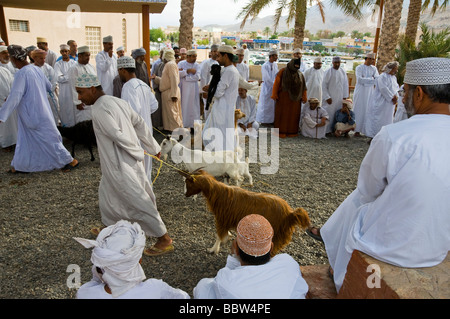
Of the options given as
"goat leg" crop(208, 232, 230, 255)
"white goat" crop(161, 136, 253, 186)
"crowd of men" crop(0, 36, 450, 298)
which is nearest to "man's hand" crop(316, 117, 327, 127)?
"crowd of men" crop(0, 36, 450, 298)

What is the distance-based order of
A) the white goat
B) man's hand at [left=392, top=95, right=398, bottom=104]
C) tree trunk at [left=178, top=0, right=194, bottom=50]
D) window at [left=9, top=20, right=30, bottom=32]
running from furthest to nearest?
window at [left=9, top=20, right=30, bottom=32] → tree trunk at [left=178, top=0, right=194, bottom=50] → man's hand at [left=392, top=95, right=398, bottom=104] → the white goat

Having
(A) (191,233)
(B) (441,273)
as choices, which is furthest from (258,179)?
A: (B) (441,273)

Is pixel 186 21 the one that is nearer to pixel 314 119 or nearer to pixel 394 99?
pixel 314 119

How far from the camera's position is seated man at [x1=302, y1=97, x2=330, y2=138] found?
27.9ft

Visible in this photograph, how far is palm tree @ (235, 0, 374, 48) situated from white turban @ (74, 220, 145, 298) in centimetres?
→ 1354

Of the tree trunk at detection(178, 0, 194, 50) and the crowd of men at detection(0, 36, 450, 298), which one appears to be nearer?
the crowd of men at detection(0, 36, 450, 298)

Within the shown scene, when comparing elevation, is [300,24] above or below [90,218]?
above

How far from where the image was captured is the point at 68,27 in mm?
18969

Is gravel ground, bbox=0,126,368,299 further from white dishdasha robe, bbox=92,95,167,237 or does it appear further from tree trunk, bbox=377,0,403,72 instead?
tree trunk, bbox=377,0,403,72

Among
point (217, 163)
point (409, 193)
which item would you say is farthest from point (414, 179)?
point (217, 163)

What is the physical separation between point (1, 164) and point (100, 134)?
13.6 feet

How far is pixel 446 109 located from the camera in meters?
1.98

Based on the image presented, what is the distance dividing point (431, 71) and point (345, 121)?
23.3ft

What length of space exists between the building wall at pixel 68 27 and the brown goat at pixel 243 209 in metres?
15.4
